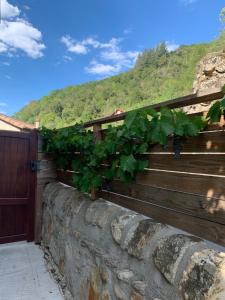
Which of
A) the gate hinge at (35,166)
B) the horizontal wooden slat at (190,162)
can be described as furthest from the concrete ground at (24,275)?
the horizontal wooden slat at (190,162)

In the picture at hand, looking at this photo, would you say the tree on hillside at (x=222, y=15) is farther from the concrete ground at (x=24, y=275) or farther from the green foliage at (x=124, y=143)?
the concrete ground at (x=24, y=275)

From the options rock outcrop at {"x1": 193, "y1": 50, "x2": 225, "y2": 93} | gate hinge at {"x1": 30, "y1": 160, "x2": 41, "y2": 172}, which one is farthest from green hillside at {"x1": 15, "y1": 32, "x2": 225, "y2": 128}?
gate hinge at {"x1": 30, "y1": 160, "x2": 41, "y2": 172}

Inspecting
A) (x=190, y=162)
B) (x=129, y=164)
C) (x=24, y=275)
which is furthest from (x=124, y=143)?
(x=24, y=275)

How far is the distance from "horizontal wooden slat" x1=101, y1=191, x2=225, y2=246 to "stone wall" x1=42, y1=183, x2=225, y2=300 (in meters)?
0.06

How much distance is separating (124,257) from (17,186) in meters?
2.57

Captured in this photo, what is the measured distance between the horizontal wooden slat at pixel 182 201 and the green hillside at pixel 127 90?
55.1 ft

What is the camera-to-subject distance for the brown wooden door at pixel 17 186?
3756mm

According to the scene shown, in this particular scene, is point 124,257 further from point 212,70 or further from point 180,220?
point 212,70

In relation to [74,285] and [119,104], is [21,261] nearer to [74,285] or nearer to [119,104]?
[74,285]

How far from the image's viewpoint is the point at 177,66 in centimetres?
2302

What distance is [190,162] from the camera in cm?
141

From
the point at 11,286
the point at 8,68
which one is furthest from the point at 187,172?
the point at 8,68

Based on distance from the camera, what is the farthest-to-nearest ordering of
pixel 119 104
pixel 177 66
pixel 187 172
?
Result: 1. pixel 177 66
2. pixel 119 104
3. pixel 187 172

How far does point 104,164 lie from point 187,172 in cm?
98
